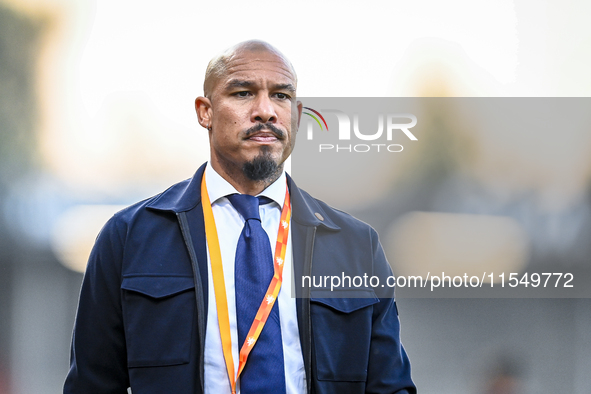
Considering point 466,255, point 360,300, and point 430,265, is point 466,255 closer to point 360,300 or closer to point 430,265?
point 430,265

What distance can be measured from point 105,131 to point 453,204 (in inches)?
76.3

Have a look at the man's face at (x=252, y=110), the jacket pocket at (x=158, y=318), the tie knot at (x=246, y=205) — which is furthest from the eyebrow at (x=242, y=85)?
the jacket pocket at (x=158, y=318)

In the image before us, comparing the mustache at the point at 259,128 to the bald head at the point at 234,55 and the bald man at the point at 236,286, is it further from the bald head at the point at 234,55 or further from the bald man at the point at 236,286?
the bald head at the point at 234,55

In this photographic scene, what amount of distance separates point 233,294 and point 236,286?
0.09ft

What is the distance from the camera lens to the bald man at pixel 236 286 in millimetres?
1721

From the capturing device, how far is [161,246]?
184 centimetres

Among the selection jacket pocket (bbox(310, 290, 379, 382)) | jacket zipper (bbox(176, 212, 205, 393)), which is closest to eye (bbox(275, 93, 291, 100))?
jacket zipper (bbox(176, 212, 205, 393))

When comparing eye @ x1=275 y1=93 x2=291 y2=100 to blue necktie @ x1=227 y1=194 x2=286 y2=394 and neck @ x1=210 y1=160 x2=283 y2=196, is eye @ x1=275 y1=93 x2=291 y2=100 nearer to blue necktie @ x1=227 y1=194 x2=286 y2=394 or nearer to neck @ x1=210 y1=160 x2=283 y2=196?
neck @ x1=210 y1=160 x2=283 y2=196

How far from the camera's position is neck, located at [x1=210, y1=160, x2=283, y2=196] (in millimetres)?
1954

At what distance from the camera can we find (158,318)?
68.9 inches

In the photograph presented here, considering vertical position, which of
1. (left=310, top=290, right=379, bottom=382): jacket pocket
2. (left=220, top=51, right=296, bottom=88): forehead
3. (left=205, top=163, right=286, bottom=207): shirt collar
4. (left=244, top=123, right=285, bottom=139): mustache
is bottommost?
(left=310, top=290, right=379, bottom=382): jacket pocket

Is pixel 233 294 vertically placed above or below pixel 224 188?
below

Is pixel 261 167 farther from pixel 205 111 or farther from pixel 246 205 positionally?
pixel 205 111

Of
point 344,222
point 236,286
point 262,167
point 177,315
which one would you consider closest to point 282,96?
point 262,167
